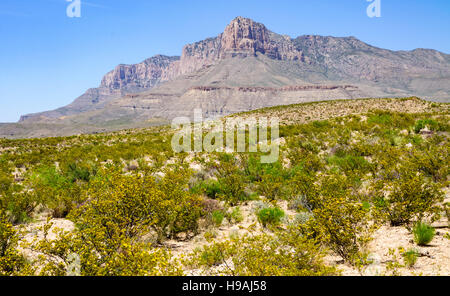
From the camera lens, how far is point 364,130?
20703 mm

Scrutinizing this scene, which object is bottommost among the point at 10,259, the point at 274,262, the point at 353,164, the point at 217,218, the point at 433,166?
the point at 217,218

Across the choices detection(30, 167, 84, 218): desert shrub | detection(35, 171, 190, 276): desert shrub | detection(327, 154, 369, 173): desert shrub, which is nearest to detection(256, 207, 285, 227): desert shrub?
detection(35, 171, 190, 276): desert shrub

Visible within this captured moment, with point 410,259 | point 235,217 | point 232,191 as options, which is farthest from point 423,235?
point 232,191

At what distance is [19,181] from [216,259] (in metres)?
13.3

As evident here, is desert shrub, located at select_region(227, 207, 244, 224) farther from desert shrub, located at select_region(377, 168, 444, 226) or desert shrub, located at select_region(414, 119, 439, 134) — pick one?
desert shrub, located at select_region(414, 119, 439, 134)

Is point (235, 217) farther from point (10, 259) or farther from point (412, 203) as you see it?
point (10, 259)

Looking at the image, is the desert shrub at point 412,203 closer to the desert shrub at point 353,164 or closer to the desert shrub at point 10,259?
the desert shrub at point 353,164

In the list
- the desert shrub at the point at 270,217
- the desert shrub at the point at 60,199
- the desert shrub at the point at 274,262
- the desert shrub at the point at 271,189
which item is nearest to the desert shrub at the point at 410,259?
the desert shrub at the point at 274,262

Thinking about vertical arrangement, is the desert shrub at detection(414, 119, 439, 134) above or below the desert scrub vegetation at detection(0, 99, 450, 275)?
above

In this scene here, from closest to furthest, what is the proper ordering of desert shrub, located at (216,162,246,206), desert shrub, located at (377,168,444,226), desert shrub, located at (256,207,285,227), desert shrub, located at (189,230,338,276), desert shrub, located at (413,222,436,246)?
desert shrub, located at (189,230,338,276)
desert shrub, located at (413,222,436,246)
desert shrub, located at (377,168,444,226)
desert shrub, located at (256,207,285,227)
desert shrub, located at (216,162,246,206)

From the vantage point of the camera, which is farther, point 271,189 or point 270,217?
point 271,189

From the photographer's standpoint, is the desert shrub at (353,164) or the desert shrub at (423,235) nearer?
the desert shrub at (423,235)

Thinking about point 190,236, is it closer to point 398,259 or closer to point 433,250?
point 398,259
